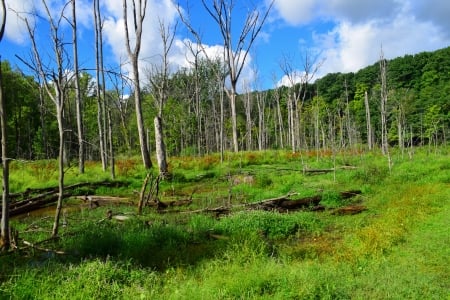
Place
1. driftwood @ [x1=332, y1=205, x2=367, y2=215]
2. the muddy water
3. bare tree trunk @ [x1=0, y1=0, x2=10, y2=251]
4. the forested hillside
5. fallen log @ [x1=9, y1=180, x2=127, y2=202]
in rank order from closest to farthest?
1. bare tree trunk @ [x1=0, y1=0, x2=10, y2=251]
2. driftwood @ [x1=332, y1=205, x2=367, y2=215]
3. the muddy water
4. fallen log @ [x1=9, y1=180, x2=127, y2=202]
5. the forested hillside

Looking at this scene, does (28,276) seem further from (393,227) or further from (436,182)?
(436,182)

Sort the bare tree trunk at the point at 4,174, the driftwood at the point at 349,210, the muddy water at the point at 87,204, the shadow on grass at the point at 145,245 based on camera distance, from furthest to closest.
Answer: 1. the muddy water at the point at 87,204
2. the driftwood at the point at 349,210
3. the shadow on grass at the point at 145,245
4. the bare tree trunk at the point at 4,174

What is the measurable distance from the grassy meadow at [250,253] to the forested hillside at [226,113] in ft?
60.2

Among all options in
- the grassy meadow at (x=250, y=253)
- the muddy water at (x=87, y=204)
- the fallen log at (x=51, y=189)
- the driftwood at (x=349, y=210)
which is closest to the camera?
the grassy meadow at (x=250, y=253)

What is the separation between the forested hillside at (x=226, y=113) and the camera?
34406 mm

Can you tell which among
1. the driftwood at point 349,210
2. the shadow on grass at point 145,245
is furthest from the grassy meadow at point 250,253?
the driftwood at point 349,210

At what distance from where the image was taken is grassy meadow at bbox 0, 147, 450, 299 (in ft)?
14.9

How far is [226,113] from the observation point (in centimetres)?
5569

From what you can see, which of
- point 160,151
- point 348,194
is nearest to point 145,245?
point 348,194

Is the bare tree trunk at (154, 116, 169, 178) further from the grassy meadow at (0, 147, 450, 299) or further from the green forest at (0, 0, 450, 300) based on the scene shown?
the grassy meadow at (0, 147, 450, 299)

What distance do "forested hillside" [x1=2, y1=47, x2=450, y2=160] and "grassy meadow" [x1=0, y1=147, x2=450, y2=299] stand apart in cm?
1834

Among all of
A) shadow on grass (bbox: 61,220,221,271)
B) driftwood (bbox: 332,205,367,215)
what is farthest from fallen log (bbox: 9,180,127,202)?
driftwood (bbox: 332,205,367,215)

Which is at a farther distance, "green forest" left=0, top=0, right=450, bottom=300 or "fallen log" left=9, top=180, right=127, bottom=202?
"fallen log" left=9, top=180, right=127, bottom=202

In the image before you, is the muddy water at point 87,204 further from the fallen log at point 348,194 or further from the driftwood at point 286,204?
the fallen log at point 348,194
